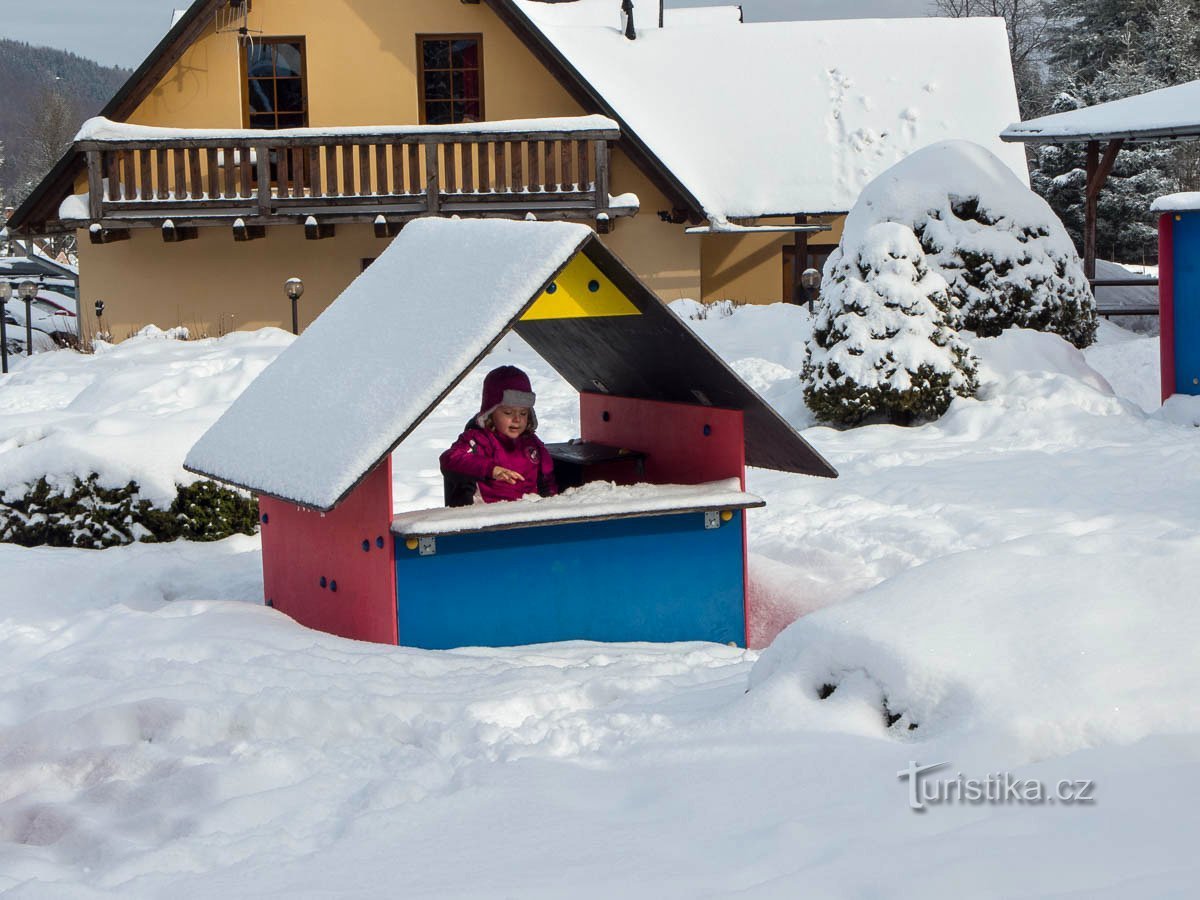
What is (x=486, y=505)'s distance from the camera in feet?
20.0

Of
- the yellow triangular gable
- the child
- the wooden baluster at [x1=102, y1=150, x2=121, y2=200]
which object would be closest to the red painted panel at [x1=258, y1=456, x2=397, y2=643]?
the child

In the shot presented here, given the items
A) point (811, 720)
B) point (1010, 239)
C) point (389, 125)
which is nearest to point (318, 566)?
point (811, 720)

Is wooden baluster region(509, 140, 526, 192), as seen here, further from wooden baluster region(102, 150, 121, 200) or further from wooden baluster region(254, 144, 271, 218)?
wooden baluster region(102, 150, 121, 200)

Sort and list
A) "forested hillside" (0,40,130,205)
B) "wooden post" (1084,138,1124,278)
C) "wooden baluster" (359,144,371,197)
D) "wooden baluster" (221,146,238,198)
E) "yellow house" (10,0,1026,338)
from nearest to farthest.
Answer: "wooden post" (1084,138,1124,278) → "wooden baluster" (359,144,371,197) → "yellow house" (10,0,1026,338) → "wooden baluster" (221,146,238,198) → "forested hillside" (0,40,130,205)

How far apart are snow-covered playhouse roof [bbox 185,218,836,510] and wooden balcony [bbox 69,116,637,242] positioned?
41.8ft

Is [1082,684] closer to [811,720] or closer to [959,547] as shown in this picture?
[811,720]

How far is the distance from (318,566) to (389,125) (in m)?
16.0

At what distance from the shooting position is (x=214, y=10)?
20.7 metres

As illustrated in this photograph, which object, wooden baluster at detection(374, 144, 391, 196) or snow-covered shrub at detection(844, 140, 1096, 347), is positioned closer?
snow-covered shrub at detection(844, 140, 1096, 347)

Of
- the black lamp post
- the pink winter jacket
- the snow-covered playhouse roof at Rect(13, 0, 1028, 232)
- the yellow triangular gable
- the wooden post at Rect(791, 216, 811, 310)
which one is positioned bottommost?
the pink winter jacket

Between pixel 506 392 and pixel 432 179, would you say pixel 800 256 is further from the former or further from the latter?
pixel 506 392

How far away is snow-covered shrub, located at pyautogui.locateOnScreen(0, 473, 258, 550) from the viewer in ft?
27.5

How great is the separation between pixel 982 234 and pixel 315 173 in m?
9.96

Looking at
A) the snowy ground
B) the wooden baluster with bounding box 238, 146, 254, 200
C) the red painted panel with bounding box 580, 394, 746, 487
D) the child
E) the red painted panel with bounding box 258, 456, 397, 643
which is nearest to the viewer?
the snowy ground
